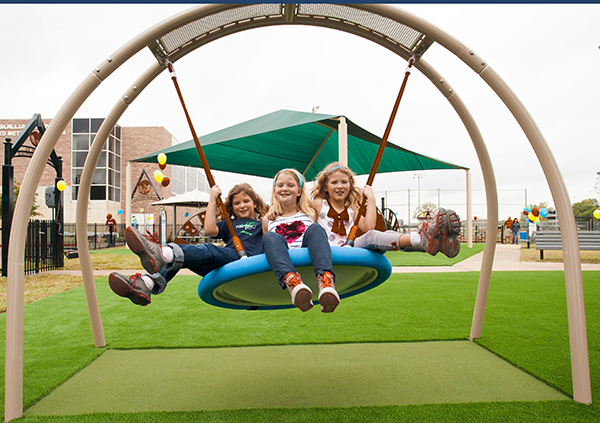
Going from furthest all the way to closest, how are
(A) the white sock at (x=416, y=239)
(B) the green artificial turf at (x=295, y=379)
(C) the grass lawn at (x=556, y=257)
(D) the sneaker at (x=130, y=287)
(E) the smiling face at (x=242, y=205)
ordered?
(C) the grass lawn at (x=556, y=257) → (E) the smiling face at (x=242, y=205) → (B) the green artificial turf at (x=295, y=379) → (A) the white sock at (x=416, y=239) → (D) the sneaker at (x=130, y=287)

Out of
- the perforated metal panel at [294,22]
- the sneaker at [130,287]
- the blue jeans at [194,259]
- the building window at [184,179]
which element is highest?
the building window at [184,179]

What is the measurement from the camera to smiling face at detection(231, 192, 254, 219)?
9.41 ft

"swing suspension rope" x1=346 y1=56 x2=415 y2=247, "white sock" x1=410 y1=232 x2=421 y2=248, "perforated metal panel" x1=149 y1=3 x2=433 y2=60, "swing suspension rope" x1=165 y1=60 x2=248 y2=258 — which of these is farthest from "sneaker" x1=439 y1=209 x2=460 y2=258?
"perforated metal panel" x1=149 y1=3 x2=433 y2=60

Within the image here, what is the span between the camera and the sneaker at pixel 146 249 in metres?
1.99

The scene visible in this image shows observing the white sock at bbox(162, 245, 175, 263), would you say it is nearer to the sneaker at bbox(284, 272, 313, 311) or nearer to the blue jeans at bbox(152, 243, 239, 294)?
the blue jeans at bbox(152, 243, 239, 294)

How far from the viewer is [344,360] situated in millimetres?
3389

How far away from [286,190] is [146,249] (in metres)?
0.90

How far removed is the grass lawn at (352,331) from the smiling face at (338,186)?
1216 millimetres

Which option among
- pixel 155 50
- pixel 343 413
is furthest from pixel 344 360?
pixel 155 50


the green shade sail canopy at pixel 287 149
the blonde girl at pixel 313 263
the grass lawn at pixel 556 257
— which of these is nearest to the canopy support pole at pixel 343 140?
the green shade sail canopy at pixel 287 149

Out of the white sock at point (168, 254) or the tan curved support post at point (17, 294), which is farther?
the tan curved support post at point (17, 294)

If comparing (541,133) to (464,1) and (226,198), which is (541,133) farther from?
(226,198)

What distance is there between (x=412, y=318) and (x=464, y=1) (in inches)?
159

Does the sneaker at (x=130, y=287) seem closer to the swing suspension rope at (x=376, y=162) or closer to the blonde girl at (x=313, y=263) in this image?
the blonde girl at (x=313, y=263)
